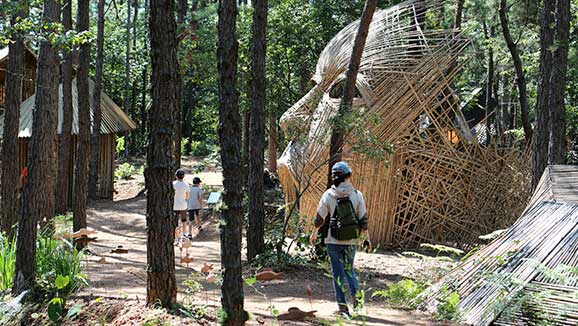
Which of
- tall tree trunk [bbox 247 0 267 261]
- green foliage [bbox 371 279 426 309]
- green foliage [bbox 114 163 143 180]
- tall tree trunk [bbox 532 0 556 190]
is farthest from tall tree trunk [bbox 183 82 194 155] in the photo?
green foliage [bbox 371 279 426 309]

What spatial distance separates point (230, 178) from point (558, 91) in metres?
8.30

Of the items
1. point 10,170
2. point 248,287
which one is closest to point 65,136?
point 10,170

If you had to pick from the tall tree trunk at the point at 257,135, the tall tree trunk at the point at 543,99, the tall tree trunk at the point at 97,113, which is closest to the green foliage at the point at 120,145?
the tall tree trunk at the point at 97,113

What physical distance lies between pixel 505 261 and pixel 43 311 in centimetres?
484

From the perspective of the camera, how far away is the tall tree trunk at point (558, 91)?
1207 centimetres

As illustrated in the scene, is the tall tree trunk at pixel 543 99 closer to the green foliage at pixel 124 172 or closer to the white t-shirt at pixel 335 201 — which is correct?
the white t-shirt at pixel 335 201

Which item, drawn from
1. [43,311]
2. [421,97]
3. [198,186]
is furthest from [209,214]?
[43,311]

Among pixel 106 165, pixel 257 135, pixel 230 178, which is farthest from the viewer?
pixel 106 165

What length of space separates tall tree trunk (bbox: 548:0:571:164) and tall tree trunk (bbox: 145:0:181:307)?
747 centimetres

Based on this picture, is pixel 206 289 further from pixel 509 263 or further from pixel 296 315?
pixel 509 263

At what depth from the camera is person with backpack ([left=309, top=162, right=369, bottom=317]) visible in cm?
734

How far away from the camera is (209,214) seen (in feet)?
67.2

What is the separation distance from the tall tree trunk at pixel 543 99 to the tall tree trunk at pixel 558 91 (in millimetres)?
138

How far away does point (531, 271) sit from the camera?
6957 millimetres
